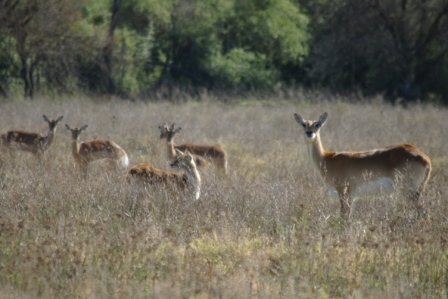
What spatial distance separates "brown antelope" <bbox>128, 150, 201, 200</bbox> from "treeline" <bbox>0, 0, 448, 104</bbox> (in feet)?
49.7

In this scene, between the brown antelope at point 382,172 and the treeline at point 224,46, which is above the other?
the treeline at point 224,46

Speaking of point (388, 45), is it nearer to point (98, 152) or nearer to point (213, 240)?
point (98, 152)

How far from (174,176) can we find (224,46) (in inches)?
955

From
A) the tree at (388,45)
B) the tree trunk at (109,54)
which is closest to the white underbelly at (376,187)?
the tree trunk at (109,54)

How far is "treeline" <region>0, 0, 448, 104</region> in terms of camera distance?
80.7 feet

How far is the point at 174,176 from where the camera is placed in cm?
986

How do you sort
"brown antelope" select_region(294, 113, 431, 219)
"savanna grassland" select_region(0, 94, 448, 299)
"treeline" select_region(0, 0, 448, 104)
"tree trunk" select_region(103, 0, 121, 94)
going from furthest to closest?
1. "tree trunk" select_region(103, 0, 121, 94)
2. "treeline" select_region(0, 0, 448, 104)
3. "brown antelope" select_region(294, 113, 431, 219)
4. "savanna grassland" select_region(0, 94, 448, 299)

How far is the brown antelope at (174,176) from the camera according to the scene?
944 cm

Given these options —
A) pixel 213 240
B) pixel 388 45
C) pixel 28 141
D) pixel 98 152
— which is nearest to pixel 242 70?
pixel 388 45

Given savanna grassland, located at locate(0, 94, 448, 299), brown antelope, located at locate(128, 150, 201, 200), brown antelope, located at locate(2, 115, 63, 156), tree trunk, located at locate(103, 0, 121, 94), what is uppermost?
tree trunk, located at locate(103, 0, 121, 94)

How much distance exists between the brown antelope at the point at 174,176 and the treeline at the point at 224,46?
15149 millimetres

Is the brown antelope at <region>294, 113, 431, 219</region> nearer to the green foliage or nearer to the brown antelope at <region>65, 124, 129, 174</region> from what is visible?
the brown antelope at <region>65, 124, 129, 174</region>

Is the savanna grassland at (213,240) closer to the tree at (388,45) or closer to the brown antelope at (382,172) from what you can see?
the brown antelope at (382,172)

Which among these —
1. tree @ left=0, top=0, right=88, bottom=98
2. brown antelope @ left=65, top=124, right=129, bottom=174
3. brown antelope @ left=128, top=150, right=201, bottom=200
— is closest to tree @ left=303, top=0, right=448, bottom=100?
tree @ left=0, top=0, right=88, bottom=98
